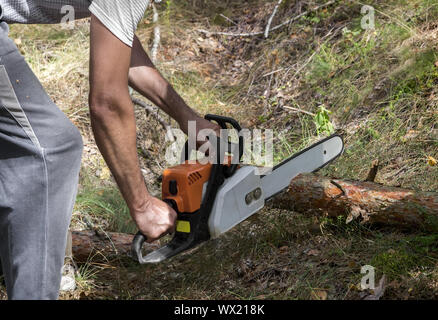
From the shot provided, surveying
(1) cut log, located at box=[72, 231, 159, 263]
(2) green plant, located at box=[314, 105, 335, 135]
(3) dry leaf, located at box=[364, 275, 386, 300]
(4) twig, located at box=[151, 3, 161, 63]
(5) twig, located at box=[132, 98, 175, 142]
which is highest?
(4) twig, located at box=[151, 3, 161, 63]

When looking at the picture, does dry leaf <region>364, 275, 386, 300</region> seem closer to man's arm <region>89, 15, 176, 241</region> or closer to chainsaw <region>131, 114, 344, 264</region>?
chainsaw <region>131, 114, 344, 264</region>

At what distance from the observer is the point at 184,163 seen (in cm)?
261

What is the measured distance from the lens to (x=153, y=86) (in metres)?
2.75

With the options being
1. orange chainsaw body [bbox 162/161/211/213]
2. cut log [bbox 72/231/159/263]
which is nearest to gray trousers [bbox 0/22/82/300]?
orange chainsaw body [bbox 162/161/211/213]

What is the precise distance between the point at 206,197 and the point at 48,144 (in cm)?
85

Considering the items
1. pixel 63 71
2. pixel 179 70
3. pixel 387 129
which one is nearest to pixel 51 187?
pixel 387 129

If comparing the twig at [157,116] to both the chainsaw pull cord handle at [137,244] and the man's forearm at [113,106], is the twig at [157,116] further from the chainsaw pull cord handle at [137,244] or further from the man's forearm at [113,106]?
the man's forearm at [113,106]

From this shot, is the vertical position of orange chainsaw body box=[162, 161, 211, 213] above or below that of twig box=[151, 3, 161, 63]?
below

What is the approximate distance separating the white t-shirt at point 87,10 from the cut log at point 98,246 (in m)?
1.46

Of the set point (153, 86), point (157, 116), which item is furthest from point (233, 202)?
point (157, 116)

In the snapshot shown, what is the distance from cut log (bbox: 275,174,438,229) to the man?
1.12 meters

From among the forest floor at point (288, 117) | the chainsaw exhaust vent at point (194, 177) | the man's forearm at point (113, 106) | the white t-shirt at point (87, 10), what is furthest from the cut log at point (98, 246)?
the white t-shirt at point (87, 10)

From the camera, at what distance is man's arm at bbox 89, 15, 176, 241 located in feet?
6.27

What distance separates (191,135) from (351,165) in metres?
1.54
